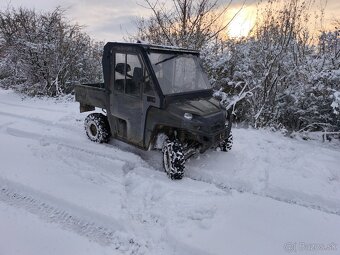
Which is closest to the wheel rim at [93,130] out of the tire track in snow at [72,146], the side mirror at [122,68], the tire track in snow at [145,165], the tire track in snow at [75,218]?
the tire track in snow at [72,146]

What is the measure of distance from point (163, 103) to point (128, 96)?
30.8 inches

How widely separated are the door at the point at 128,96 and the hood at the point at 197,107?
646mm

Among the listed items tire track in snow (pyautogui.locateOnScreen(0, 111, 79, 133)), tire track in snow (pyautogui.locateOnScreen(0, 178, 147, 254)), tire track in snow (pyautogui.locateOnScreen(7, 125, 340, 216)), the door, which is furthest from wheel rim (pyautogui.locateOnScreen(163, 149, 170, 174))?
tire track in snow (pyautogui.locateOnScreen(0, 111, 79, 133))

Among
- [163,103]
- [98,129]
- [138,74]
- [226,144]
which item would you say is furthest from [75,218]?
[226,144]

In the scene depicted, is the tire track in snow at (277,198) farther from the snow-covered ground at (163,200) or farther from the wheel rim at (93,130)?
the wheel rim at (93,130)

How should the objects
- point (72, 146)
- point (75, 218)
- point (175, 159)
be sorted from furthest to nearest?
point (72, 146), point (175, 159), point (75, 218)

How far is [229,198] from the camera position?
385cm

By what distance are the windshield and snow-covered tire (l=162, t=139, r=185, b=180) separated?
811 millimetres

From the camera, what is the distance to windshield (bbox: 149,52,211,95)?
177 inches

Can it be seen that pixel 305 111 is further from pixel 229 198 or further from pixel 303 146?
pixel 229 198

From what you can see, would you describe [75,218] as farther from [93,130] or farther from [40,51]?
[40,51]

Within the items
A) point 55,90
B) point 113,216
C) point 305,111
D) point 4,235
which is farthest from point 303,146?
point 55,90

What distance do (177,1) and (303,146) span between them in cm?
522

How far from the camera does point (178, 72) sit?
15.5 feet
